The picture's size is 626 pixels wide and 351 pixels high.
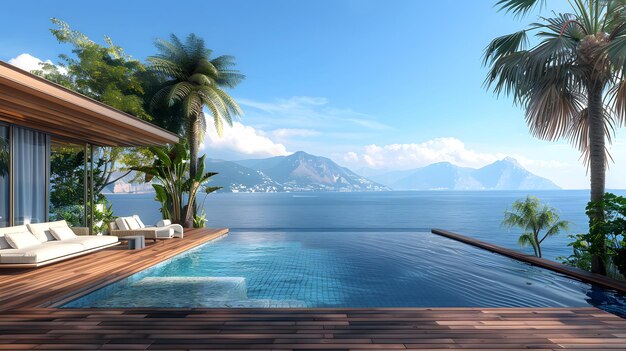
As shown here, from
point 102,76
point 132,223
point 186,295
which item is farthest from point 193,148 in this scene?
point 186,295

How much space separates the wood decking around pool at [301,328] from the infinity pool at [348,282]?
34.1 inches

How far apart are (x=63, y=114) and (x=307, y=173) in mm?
142125

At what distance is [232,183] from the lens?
121 m

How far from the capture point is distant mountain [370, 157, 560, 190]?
17462cm

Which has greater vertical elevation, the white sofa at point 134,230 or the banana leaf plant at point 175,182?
the banana leaf plant at point 175,182

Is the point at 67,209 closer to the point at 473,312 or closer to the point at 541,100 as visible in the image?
the point at 473,312

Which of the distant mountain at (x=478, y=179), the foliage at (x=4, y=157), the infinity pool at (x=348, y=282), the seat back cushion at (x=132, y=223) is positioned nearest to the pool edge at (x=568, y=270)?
the infinity pool at (x=348, y=282)

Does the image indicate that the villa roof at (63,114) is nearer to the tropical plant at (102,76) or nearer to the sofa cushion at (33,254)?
the sofa cushion at (33,254)

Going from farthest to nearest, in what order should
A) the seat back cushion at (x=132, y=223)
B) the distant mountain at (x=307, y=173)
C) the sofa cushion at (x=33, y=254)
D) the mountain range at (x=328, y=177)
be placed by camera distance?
the distant mountain at (x=307, y=173), the mountain range at (x=328, y=177), the seat back cushion at (x=132, y=223), the sofa cushion at (x=33, y=254)

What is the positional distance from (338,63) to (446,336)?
2577 cm

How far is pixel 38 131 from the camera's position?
826 centimetres

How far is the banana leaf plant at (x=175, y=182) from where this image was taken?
12.1m

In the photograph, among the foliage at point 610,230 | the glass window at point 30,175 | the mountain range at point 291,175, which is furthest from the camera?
the mountain range at point 291,175

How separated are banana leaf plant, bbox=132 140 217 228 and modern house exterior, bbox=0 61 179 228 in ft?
7.40
